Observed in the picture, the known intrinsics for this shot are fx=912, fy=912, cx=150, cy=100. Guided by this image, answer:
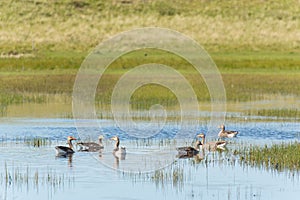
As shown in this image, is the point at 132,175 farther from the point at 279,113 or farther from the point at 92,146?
the point at 279,113

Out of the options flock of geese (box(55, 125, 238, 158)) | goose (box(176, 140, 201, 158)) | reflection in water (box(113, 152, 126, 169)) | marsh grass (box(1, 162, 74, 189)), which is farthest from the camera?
goose (box(176, 140, 201, 158))

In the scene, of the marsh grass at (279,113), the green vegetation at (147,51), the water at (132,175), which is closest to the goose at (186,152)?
the water at (132,175)

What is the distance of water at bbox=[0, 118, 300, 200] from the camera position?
17.6 m

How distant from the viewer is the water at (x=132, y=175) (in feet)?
57.6

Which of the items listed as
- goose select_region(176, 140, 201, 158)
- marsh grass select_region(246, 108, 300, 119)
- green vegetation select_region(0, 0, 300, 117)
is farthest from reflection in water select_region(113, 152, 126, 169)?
green vegetation select_region(0, 0, 300, 117)

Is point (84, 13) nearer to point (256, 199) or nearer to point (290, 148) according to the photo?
point (290, 148)

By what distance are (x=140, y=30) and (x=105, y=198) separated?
4818 cm

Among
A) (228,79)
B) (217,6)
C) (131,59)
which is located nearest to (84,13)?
(217,6)

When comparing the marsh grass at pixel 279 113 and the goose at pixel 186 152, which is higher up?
the marsh grass at pixel 279 113

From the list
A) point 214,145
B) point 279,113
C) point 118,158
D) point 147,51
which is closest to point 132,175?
point 118,158

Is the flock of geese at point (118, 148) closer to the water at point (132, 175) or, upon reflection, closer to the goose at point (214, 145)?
the goose at point (214, 145)

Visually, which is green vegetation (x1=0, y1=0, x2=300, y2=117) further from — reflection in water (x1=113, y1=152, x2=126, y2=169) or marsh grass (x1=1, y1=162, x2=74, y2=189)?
marsh grass (x1=1, y1=162, x2=74, y2=189)

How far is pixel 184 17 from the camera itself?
231ft

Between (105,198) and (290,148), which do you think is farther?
(290,148)
